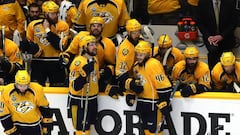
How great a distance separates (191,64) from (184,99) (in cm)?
46

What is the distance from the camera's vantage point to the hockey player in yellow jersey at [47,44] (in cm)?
1075

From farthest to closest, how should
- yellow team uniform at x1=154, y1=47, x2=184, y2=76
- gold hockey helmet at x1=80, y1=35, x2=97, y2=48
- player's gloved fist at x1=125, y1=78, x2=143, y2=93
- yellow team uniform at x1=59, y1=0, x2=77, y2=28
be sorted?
yellow team uniform at x1=59, y1=0, x2=77, y2=28
yellow team uniform at x1=154, y1=47, x2=184, y2=76
player's gloved fist at x1=125, y1=78, x2=143, y2=93
gold hockey helmet at x1=80, y1=35, x2=97, y2=48

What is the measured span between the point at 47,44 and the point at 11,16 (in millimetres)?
1031

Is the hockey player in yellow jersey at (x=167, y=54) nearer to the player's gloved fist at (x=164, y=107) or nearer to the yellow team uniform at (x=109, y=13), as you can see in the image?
the yellow team uniform at (x=109, y=13)

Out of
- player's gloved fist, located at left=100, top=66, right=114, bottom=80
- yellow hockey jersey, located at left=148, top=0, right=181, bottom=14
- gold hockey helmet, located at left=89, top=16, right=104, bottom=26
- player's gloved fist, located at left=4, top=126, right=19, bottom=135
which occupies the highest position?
yellow hockey jersey, located at left=148, top=0, right=181, bottom=14

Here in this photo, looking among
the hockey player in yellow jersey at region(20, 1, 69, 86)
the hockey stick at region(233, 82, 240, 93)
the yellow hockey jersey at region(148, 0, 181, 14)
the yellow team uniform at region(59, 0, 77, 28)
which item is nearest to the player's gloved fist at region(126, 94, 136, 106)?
the hockey player in yellow jersey at region(20, 1, 69, 86)

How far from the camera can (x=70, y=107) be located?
1020cm

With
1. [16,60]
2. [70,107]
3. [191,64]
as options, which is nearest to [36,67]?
[16,60]

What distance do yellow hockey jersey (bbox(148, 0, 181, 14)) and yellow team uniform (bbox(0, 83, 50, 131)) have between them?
325 centimetres

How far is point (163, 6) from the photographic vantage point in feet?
41.2

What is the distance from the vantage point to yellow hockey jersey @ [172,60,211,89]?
34.1ft

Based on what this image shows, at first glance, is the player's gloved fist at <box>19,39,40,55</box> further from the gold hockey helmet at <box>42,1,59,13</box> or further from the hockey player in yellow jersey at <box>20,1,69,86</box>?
the gold hockey helmet at <box>42,1,59,13</box>

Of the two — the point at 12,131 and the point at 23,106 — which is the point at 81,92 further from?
the point at 12,131

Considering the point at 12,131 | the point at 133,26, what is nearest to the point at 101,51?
the point at 133,26
